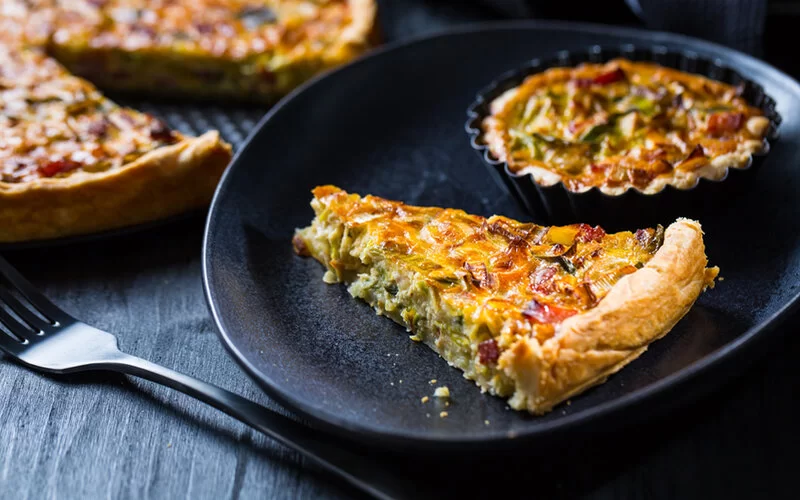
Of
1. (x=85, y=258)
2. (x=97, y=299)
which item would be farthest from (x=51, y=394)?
(x=85, y=258)

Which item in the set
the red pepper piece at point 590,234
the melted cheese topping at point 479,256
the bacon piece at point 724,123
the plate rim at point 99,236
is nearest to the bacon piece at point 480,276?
the melted cheese topping at point 479,256

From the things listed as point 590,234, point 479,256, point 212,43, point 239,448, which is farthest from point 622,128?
point 212,43

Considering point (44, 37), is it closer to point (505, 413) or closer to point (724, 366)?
point (505, 413)

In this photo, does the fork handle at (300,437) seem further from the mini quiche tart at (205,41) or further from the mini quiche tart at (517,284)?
the mini quiche tart at (205,41)

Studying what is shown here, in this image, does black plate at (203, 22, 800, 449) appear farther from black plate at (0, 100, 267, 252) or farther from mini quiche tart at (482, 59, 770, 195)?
black plate at (0, 100, 267, 252)

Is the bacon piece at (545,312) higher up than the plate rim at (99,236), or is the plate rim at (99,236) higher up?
the bacon piece at (545,312)

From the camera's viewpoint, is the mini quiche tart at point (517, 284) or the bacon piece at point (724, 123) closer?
the mini quiche tart at point (517, 284)
